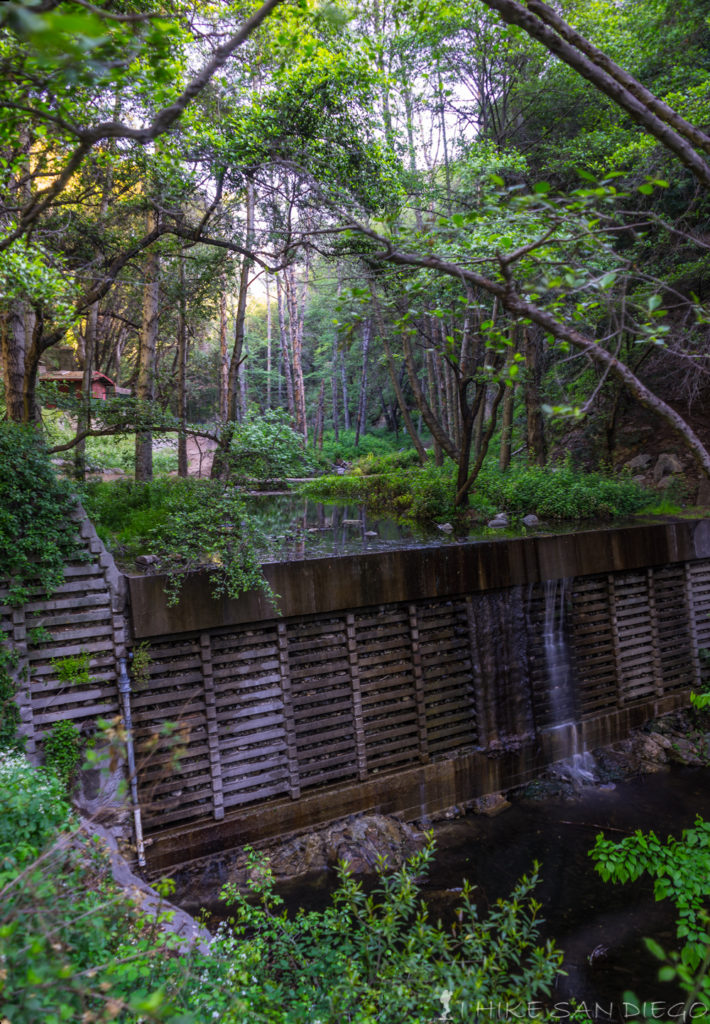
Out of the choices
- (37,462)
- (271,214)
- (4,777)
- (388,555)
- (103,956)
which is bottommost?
(103,956)

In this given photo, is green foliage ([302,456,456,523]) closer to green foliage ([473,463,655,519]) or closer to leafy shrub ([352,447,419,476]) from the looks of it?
leafy shrub ([352,447,419,476])

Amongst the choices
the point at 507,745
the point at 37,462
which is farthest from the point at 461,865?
the point at 37,462

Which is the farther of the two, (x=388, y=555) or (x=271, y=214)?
(x=271, y=214)

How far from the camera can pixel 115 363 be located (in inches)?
1027

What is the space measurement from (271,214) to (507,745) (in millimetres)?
9319

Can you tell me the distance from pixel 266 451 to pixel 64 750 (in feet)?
12.9

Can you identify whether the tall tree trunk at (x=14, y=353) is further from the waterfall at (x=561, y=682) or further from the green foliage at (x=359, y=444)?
the green foliage at (x=359, y=444)

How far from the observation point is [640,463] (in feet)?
56.2

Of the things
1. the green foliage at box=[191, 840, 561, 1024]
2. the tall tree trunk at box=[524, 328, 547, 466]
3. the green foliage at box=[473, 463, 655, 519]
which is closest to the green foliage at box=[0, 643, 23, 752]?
the green foliage at box=[191, 840, 561, 1024]

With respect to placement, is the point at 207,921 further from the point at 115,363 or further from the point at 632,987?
the point at 115,363

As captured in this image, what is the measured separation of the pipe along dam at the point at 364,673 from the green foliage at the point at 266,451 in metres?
1.39

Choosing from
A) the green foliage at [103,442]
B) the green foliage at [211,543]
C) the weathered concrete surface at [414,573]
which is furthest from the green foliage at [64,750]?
the green foliage at [103,442]

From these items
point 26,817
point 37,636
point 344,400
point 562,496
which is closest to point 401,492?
point 562,496

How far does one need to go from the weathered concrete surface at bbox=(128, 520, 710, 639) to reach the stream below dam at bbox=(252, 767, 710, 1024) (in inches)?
119
